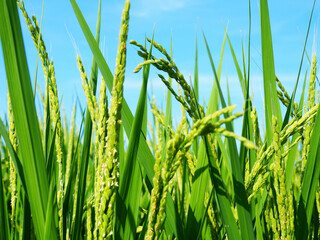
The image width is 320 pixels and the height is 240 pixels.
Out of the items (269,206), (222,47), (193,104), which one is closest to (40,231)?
(193,104)

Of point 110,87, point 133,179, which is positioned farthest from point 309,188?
point 110,87

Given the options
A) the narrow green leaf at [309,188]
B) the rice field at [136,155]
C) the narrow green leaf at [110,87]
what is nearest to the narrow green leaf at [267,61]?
the rice field at [136,155]

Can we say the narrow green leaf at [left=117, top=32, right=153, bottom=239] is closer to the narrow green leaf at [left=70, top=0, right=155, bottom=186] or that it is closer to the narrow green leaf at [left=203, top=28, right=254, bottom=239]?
the narrow green leaf at [left=70, top=0, right=155, bottom=186]

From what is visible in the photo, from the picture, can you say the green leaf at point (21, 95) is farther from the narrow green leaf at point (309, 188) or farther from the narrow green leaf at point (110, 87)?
the narrow green leaf at point (309, 188)

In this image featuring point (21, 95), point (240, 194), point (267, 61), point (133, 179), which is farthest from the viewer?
point (267, 61)

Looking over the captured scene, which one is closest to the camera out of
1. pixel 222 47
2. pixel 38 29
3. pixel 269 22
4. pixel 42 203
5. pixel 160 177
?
pixel 160 177

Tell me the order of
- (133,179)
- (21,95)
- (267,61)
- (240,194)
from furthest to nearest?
(267,61) < (133,179) < (240,194) < (21,95)

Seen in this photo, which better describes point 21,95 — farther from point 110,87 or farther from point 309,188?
point 309,188

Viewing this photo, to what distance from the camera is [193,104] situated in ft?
2.54

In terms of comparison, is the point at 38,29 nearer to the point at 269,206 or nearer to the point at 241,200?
the point at 241,200

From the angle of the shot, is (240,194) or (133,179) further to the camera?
Result: (133,179)

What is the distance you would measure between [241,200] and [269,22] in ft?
1.82

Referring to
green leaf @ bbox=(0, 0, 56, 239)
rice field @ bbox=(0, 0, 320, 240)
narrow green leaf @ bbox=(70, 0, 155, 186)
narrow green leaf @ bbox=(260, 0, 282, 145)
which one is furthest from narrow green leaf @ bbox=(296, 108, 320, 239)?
green leaf @ bbox=(0, 0, 56, 239)

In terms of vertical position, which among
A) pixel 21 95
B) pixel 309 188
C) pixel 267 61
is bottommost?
pixel 309 188
